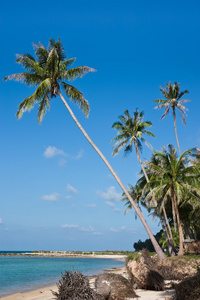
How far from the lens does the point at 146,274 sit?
426 inches

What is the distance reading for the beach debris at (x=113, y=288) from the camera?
8.50 m

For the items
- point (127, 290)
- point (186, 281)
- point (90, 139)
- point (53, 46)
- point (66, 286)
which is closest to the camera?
point (66, 286)

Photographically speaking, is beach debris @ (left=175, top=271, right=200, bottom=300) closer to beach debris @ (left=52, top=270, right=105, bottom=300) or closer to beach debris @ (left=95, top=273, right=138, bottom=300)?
beach debris @ (left=52, top=270, right=105, bottom=300)

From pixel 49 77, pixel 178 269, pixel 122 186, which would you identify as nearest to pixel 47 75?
pixel 49 77

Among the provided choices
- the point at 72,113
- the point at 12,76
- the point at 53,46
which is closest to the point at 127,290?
the point at 72,113

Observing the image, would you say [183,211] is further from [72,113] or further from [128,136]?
[72,113]

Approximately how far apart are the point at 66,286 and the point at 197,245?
1167 inches

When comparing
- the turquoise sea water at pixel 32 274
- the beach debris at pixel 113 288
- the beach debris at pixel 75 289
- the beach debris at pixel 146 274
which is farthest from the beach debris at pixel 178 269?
the beach debris at pixel 75 289

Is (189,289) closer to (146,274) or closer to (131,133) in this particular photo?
(146,274)

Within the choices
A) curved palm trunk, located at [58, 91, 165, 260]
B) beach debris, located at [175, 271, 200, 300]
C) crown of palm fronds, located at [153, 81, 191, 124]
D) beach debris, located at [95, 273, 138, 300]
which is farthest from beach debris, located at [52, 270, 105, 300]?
crown of palm fronds, located at [153, 81, 191, 124]

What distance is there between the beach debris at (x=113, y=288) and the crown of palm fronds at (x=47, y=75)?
13241mm

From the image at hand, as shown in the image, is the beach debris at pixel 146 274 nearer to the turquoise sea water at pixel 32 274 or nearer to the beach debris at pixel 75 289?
the turquoise sea water at pixel 32 274

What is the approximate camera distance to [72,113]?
809 inches

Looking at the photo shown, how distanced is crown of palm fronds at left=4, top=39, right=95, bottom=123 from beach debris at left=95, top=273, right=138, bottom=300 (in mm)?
13241
